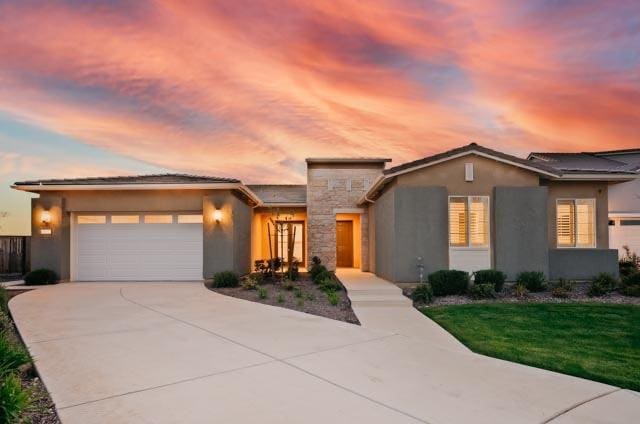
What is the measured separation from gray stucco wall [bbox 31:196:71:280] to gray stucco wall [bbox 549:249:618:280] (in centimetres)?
1549

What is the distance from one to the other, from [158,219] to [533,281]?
11534 millimetres

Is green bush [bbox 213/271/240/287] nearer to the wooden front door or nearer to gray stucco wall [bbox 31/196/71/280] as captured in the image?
gray stucco wall [bbox 31/196/71/280]

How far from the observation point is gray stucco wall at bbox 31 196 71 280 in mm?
13289

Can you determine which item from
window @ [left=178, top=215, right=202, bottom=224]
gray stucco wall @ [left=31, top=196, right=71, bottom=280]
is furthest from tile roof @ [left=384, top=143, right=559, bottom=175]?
gray stucco wall @ [left=31, top=196, right=71, bottom=280]

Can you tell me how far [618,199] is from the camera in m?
16.9

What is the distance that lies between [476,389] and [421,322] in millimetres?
3561

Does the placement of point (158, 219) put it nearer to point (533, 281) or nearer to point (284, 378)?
point (284, 378)

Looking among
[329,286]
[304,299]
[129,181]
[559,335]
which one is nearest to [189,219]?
[129,181]

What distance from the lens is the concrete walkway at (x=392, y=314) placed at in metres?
6.44

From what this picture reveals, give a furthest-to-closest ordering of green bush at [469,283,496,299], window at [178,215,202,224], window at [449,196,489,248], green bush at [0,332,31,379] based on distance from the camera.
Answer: window at [178,215,202,224]
window at [449,196,489,248]
green bush at [469,283,496,299]
green bush at [0,332,31,379]

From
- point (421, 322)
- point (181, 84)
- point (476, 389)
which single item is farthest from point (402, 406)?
point (181, 84)

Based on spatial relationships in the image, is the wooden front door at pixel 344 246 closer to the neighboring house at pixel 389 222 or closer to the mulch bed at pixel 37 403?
the neighboring house at pixel 389 222

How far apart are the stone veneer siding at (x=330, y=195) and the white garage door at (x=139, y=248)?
5.47 metres

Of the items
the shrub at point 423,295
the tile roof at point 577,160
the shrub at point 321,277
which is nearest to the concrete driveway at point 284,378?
the shrub at point 423,295
